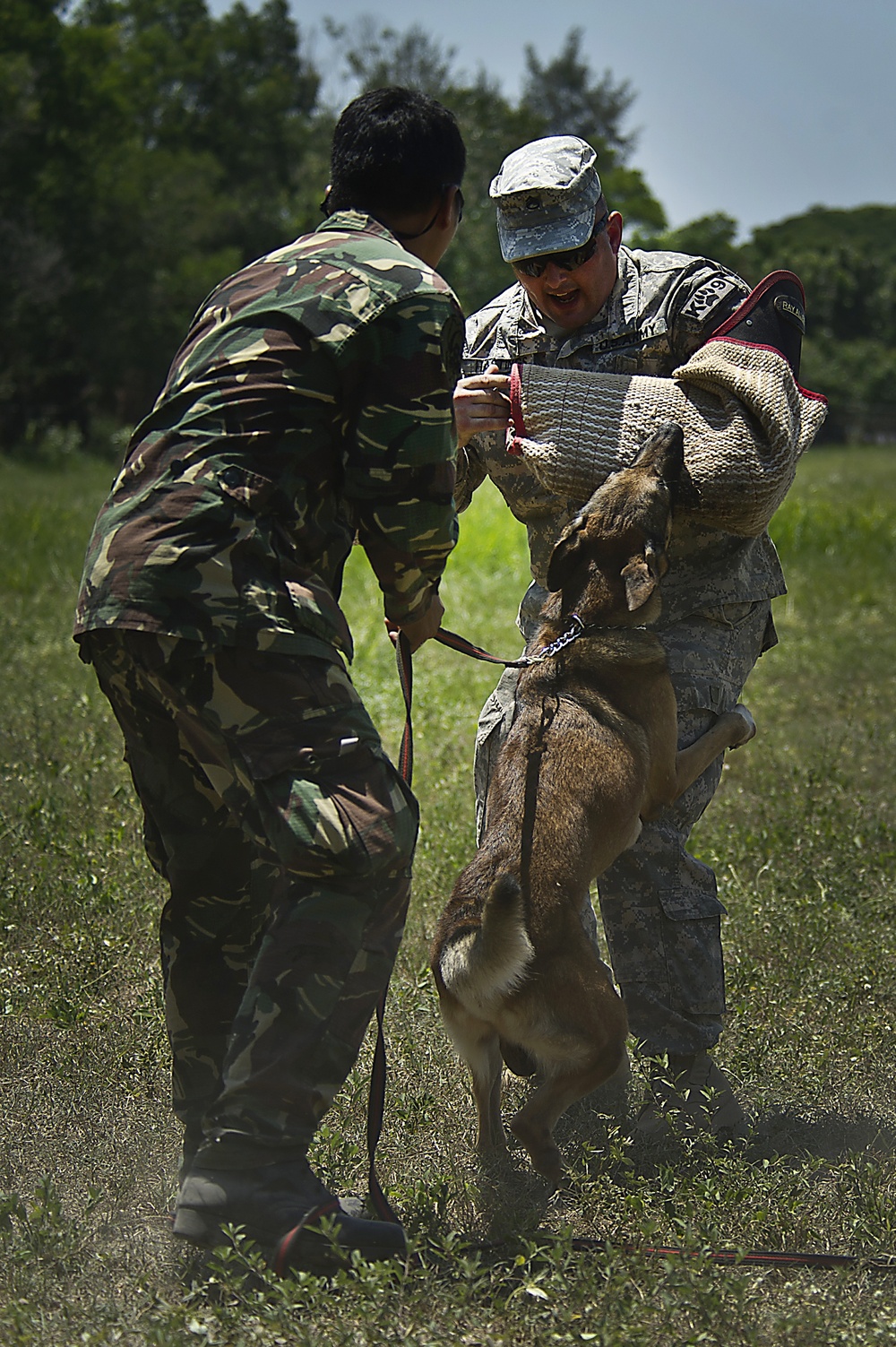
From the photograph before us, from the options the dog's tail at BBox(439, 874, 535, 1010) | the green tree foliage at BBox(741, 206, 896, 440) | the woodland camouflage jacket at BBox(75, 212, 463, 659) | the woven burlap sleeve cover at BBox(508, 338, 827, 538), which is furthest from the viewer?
the green tree foliage at BBox(741, 206, 896, 440)

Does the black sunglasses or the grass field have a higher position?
the black sunglasses

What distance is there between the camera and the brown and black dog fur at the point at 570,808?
323cm

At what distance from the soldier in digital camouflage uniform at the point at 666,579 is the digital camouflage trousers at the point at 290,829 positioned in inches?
49.0

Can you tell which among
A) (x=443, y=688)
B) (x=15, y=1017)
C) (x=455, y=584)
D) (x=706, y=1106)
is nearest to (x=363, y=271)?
(x=706, y=1106)

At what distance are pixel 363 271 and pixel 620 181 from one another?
51.6m

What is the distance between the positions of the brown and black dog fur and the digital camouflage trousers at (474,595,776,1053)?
0.33 feet

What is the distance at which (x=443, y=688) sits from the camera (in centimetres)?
865

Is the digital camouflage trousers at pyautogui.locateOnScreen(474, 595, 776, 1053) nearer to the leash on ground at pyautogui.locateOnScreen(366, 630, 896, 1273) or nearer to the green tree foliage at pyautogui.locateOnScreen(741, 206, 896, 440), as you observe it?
the leash on ground at pyautogui.locateOnScreen(366, 630, 896, 1273)

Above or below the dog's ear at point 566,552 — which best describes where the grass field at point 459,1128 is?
below

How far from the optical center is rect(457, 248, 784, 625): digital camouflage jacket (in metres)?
3.73

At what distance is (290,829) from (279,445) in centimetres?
81

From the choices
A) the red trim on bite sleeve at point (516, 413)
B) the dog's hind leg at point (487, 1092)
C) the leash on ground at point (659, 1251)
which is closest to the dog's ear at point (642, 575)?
the red trim on bite sleeve at point (516, 413)

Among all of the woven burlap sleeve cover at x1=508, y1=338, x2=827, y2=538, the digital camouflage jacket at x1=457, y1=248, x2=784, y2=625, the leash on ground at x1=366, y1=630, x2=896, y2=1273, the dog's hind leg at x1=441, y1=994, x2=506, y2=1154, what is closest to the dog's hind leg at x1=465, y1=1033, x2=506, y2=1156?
the dog's hind leg at x1=441, y1=994, x2=506, y2=1154

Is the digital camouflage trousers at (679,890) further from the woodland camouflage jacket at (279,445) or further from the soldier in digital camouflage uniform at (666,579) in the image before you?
the woodland camouflage jacket at (279,445)
